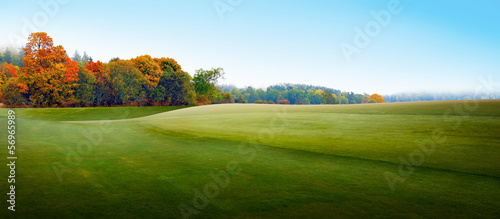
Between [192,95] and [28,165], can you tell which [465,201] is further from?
[192,95]

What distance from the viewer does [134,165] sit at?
381 inches

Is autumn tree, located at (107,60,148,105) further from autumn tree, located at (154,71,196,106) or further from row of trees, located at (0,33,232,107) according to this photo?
autumn tree, located at (154,71,196,106)

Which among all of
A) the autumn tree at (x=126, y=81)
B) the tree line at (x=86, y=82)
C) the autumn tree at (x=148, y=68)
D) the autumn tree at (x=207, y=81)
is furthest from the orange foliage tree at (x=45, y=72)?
the autumn tree at (x=207, y=81)

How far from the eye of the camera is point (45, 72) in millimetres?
52219

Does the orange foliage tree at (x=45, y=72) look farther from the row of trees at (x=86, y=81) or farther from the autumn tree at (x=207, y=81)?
the autumn tree at (x=207, y=81)

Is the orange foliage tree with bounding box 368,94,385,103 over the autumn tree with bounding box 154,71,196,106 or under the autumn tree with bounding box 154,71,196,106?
over

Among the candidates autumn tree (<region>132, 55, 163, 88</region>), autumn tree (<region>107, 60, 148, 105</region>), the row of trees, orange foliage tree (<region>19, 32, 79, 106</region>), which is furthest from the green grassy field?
autumn tree (<region>132, 55, 163, 88</region>)

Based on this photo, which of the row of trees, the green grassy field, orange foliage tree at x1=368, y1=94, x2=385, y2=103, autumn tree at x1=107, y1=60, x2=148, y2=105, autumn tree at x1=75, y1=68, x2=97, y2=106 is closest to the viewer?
the green grassy field

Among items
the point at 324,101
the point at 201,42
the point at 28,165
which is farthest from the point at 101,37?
the point at 324,101

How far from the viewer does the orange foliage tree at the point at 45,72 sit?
5196cm

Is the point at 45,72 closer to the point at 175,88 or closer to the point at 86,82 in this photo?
the point at 86,82

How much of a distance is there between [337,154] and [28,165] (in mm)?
12098

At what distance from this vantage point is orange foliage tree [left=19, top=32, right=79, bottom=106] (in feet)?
170

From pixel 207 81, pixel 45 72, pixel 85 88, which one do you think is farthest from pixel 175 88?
pixel 45 72
